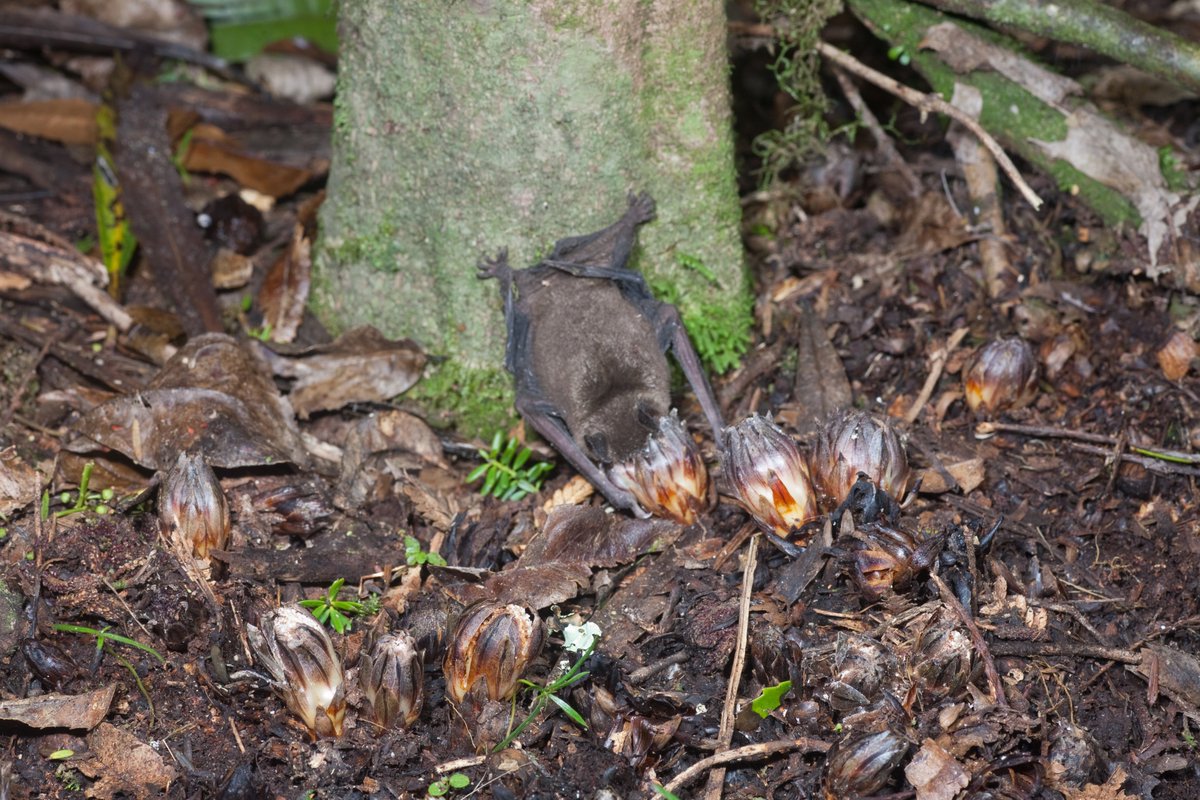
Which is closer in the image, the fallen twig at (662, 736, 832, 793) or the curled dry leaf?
the fallen twig at (662, 736, 832, 793)

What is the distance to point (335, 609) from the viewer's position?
3877 millimetres

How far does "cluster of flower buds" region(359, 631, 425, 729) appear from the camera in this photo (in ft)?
11.0

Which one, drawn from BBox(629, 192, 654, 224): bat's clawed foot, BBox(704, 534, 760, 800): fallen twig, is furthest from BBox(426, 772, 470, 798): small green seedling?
BBox(629, 192, 654, 224): bat's clawed foot

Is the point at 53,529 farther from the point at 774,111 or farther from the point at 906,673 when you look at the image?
the point at 774,111

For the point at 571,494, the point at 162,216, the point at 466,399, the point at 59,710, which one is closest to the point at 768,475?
the point at 571,494

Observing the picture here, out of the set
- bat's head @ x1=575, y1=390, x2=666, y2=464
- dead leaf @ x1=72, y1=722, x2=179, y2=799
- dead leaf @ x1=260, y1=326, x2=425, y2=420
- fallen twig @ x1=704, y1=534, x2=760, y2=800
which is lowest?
dead leaf @ x1=72, y1=722, x2=179, y2=799

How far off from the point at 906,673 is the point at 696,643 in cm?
67

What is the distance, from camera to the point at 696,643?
12.1 ft

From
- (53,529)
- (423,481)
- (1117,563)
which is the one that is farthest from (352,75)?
(1117,563)

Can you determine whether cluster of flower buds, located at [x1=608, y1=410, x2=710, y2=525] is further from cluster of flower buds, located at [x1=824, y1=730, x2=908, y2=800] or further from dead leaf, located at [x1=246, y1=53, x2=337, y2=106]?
dead leaf, located at [x1=246, y1=53, x2=337, y2=106]

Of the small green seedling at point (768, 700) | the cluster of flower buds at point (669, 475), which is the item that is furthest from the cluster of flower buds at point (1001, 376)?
the small green seedling at point (768, 700)

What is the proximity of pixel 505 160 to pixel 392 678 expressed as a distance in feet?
6.92

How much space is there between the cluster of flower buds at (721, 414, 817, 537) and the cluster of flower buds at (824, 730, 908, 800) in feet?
3.07

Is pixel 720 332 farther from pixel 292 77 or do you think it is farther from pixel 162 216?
pixel 292 77
